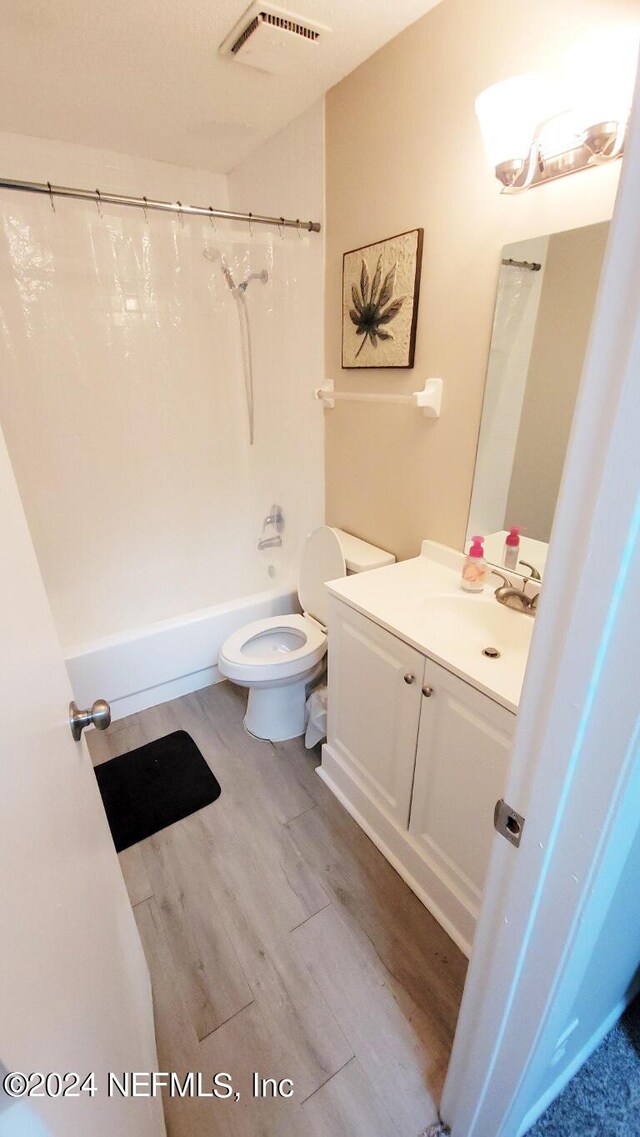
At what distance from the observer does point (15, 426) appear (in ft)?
7.25

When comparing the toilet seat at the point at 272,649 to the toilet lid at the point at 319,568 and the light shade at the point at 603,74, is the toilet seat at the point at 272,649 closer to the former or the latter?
the toilet lid at the point at 319,568

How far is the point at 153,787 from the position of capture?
6.08 ft

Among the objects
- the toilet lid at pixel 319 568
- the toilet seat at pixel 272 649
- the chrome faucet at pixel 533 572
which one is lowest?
the toilet seat at pixel 272 649

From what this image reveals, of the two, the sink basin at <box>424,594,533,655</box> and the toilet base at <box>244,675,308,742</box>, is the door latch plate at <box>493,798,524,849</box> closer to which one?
the sink basin at <box>424,594,533,655</box>

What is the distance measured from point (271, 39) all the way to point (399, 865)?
101 inches

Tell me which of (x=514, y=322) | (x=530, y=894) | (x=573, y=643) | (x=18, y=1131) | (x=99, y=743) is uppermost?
(x=514, y=322)

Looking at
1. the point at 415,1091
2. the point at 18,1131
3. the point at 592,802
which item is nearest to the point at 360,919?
the point at 415,1091

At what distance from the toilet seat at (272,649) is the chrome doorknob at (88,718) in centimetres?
100

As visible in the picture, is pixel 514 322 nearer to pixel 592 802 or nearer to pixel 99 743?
pixel 592 802

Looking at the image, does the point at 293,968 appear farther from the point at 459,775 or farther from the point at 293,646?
the point at 293,646

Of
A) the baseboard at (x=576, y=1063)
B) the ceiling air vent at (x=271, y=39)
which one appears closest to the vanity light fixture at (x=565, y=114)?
the ceiling air vent at (x=271, y=39)

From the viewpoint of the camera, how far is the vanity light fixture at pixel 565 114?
0.98 m

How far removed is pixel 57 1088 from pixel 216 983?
3.50ft

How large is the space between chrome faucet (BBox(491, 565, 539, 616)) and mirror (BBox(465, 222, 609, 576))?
0.06 meters
